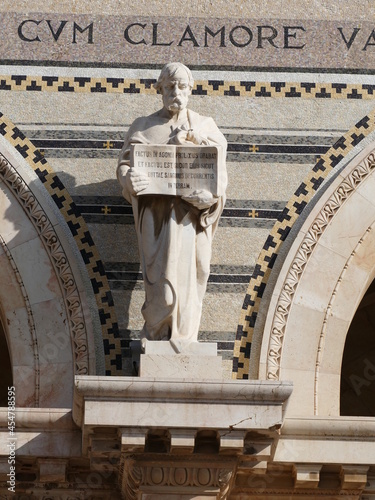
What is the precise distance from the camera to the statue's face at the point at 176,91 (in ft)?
36.7

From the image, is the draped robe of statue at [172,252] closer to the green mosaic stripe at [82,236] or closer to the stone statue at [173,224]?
the stone statue at [173,224]

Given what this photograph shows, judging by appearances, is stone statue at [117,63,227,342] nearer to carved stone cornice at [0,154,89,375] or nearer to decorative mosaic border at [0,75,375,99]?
carved stone cornice at [0,154,89,375]

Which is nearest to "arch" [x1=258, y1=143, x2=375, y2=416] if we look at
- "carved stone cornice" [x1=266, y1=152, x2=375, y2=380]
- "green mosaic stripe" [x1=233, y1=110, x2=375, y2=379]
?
"carved stone cornice" [x1=266, y1=152, x2=375, y2=380]

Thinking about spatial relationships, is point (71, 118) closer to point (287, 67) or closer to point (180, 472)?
point (287, 67)

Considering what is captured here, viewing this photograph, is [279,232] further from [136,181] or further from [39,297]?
[39,297]

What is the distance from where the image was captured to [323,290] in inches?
457

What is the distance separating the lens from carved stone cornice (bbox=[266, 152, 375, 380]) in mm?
11406

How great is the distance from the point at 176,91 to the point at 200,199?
0.81 metres

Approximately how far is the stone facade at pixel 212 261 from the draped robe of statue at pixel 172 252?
0.28 metres

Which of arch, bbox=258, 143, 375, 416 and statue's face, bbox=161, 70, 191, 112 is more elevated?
statue's face, bbox=161, 70, 191, 112

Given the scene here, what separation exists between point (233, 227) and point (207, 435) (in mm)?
2006

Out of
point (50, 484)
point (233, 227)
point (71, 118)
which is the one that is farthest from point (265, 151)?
point (50, 484)

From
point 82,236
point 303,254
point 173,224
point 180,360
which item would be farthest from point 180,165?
point 180,360

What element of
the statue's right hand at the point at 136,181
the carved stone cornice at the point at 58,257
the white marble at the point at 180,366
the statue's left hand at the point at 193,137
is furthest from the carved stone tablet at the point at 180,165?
the white marble at the point at 180,366
